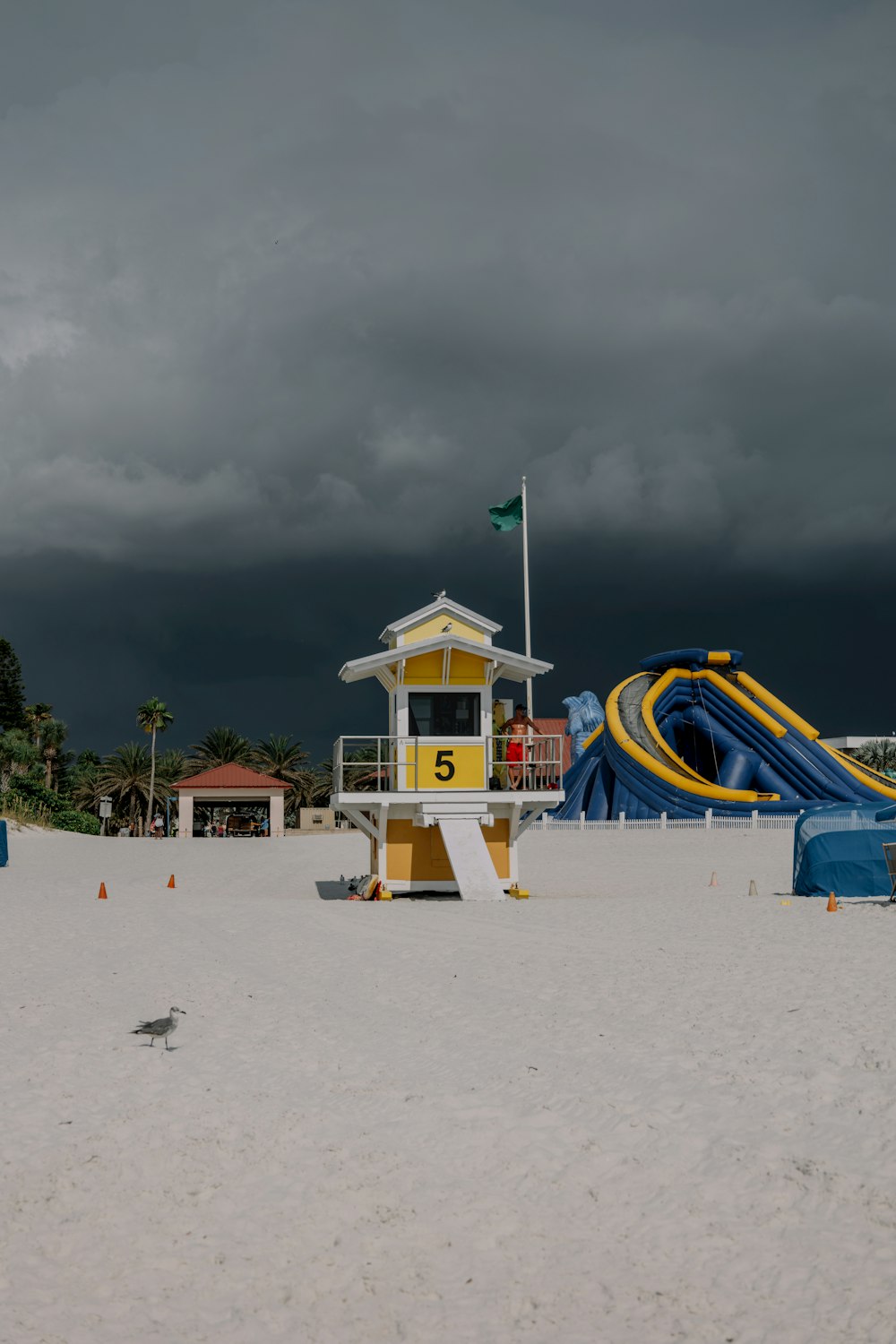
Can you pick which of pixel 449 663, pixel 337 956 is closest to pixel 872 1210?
pixel 337 956

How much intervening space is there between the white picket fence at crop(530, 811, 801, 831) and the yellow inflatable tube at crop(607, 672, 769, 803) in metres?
1.18

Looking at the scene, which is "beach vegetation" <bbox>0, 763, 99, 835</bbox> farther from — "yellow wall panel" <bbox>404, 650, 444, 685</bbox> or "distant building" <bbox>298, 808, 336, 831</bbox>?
"yellow wall panel" <bbox>404, 650, 444, 685</bbox>

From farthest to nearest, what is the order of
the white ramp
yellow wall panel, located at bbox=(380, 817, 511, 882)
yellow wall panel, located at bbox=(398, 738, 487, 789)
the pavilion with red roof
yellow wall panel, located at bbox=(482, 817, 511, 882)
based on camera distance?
the pavilion with red roof, yellow wall panel, located at bbox=(482, 817, 511, 882), yellow wall panel, located at bbox=(380, 817, 511, 882), yellow wall panel, located at bbox=(398, 738, 487, 789), the white ramp

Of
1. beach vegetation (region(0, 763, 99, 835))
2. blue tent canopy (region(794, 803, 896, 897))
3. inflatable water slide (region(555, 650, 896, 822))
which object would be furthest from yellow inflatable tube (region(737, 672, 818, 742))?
beach vegetation (region(0, 763, 99, 835))

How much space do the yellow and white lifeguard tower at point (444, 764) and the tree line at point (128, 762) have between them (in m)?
46.9

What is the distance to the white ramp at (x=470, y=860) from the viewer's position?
69.1 feet

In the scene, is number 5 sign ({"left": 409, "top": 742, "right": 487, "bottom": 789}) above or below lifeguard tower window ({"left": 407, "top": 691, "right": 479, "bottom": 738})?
below

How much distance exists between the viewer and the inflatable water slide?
149ft

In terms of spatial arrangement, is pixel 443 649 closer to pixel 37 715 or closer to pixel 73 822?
pixel 73 822

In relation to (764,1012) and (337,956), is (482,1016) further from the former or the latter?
(337,956)

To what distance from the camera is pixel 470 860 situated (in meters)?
21.3

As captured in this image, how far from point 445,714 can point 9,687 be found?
194 feet

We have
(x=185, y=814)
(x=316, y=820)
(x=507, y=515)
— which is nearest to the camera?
(x=507, y=515)

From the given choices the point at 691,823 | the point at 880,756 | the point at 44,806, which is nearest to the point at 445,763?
the point at 691,823
